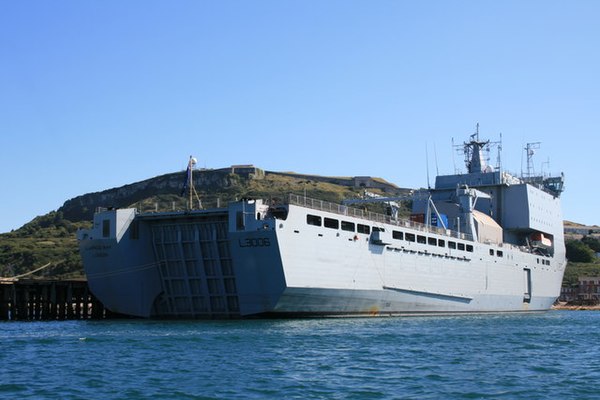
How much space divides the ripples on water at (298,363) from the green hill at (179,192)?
80.8m

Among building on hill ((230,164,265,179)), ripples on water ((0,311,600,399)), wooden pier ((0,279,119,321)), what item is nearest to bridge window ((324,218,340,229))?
ripples on water ((0,311,600,399))

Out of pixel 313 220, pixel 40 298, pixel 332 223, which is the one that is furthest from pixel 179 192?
pixel 313 220

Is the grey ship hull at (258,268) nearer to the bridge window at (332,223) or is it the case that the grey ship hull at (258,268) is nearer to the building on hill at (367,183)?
the bridge window at (332,223)

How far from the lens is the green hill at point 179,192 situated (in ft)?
410

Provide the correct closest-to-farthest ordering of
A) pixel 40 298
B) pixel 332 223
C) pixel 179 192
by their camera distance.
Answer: pixel 332 223, pixel 40 298, pixel 179 192

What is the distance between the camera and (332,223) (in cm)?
4266

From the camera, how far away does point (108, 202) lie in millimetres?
148625

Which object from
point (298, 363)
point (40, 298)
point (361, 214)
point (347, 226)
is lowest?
point (298, 363)

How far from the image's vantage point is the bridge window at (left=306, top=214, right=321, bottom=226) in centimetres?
4094

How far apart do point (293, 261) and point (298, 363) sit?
15.1m

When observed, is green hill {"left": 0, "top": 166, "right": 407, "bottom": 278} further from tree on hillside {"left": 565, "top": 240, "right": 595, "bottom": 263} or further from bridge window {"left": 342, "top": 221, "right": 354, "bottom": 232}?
bridge window {"left": 342, "top": 221, "right": 354, "bottom": 232}

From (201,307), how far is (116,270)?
5.29 meters

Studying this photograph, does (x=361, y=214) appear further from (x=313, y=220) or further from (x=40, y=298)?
(x=40, y=298)

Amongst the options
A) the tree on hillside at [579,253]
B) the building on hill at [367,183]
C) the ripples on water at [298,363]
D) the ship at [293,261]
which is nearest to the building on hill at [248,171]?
the building on hill at [367,183]
